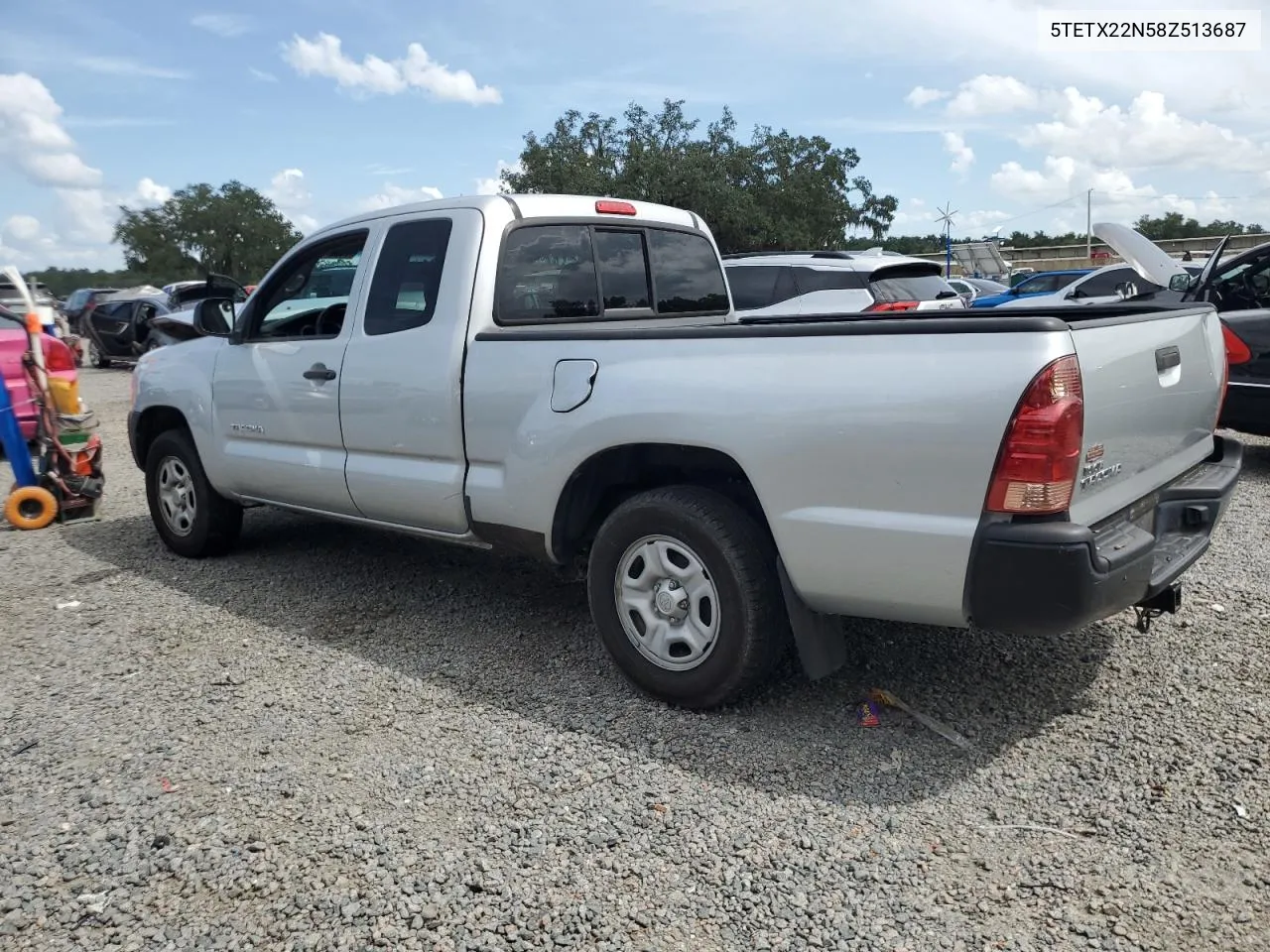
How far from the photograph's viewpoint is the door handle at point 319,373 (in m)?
4.78

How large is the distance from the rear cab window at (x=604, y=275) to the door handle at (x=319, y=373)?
1020 millimetres

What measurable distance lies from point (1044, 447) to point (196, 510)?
4961 millimetres

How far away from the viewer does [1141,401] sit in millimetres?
3186

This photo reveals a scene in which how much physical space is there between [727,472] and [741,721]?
3.02 feet

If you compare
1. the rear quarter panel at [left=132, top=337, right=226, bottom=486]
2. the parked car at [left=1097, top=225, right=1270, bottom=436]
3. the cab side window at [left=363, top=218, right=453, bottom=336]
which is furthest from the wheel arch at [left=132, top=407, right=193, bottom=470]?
the parked car at [left=1097, top=225, right=1270, bottom=436]

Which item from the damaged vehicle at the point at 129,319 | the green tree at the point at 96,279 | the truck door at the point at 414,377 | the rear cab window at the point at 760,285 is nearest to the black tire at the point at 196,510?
the truck door at the point at 414,377

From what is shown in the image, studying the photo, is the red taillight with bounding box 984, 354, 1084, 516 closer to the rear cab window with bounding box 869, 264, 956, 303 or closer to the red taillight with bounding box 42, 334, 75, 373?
the red taillight with bounding box 42, 334, 75, 373

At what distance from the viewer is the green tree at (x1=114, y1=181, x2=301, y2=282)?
201 feet

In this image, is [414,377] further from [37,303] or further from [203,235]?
[203,235]

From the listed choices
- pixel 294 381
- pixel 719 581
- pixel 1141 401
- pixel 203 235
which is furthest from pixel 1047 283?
pixel 203 235

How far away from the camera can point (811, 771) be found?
3.29 m

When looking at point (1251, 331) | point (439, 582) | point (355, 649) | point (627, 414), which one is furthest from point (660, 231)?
point (1251, 331)

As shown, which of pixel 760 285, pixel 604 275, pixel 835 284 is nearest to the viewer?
pixel 604 275

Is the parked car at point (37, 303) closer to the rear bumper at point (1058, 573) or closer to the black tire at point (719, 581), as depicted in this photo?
the black tire at point (719, 581)
